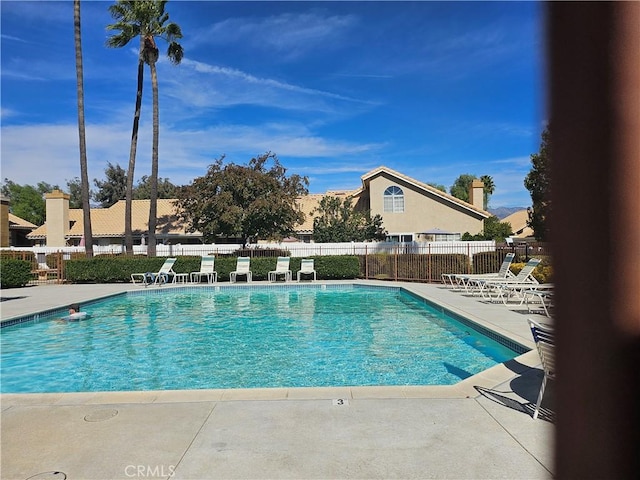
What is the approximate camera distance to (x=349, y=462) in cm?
330

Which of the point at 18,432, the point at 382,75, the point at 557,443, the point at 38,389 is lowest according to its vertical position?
the point at 38,389

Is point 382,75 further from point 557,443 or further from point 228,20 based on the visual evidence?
point 557,443

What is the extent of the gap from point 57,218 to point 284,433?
125 ft

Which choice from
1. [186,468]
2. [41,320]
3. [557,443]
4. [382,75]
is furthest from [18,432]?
[382,75]

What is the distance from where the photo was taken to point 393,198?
1212 inches

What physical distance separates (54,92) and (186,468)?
24.7 meters

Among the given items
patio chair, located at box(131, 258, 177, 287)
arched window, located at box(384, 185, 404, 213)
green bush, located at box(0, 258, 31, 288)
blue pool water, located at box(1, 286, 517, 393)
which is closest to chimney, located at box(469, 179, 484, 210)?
arched window, located at box(384, 185, 404, 213)

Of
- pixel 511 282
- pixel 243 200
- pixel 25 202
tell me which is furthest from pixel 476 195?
pixel 25 202

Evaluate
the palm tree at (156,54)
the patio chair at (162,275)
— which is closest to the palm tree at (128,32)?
the palm tree at (156,54)

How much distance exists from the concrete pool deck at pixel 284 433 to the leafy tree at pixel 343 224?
22.5 m

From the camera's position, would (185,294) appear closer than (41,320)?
No

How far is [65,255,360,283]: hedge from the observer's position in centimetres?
2069

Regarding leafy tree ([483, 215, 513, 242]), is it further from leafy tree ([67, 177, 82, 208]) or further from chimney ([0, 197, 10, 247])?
leafy tree ([67, 177, 82, 208])

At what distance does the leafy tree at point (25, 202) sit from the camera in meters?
60.0
